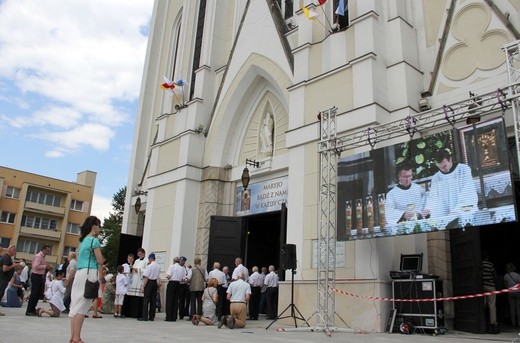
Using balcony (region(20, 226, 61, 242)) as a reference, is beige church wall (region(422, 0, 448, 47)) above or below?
above

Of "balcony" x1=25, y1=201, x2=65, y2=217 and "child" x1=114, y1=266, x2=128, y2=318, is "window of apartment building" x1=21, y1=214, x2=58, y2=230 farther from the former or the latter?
"child" x1=114, y1=266, x2=128, y2=318

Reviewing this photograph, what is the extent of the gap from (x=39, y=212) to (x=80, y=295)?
157 feet

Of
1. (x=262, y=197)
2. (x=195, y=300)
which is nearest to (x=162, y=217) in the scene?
(x=262, y=197)

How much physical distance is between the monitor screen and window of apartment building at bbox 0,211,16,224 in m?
46.1

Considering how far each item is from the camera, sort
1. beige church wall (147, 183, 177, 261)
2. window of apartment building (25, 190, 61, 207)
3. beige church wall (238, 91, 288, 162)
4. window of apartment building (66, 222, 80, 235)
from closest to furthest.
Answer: beige church wall (238, 91, 288, 162) < beige church wall (147, 183, 177, 261) < window of apartment building (25, 190, 61, 207) < window of apartment building (66, 222, 80, 235)

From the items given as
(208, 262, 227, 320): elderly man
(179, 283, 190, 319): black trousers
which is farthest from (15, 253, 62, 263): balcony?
(208, 262, 227, 320): elderly man

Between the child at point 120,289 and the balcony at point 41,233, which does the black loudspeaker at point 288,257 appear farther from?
the balcony at point 41,233

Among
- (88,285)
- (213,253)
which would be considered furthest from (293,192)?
(88,285)

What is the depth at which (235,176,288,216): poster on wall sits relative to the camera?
14.5m

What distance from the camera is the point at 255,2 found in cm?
1658

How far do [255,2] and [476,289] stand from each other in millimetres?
11973

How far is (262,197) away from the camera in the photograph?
50.0 feet

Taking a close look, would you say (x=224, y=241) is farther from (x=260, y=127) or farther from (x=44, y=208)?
(x=44, y=208)

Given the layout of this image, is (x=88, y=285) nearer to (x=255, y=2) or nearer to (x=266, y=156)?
(x=266, y=156)
